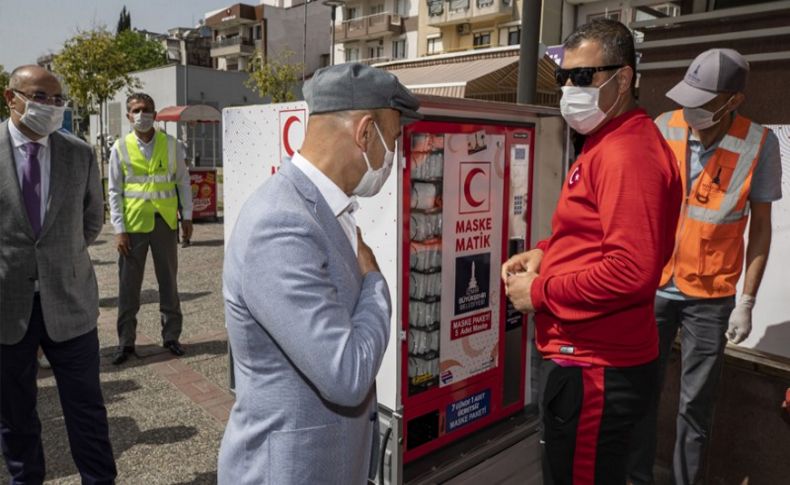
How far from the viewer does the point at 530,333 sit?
3654 mm

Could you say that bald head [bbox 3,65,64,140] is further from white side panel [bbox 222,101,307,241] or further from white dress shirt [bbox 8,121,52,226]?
white side panel [bbox 222,101,307,241]

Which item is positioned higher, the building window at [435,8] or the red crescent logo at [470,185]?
the building window at [435,8]

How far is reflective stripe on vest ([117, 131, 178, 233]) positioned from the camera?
5.19m

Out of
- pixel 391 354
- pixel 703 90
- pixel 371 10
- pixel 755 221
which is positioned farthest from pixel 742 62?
pixel 371 10

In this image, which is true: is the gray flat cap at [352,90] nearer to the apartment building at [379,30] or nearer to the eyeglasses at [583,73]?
the eyeglasses at [583,73]

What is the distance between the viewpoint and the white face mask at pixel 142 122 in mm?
5277

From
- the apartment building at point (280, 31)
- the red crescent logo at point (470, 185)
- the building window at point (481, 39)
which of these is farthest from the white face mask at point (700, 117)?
the apartment building at point (280, 31)

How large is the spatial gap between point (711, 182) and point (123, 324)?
4.63 meters

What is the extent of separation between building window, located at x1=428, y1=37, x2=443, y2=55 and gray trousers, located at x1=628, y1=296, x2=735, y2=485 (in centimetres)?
4179

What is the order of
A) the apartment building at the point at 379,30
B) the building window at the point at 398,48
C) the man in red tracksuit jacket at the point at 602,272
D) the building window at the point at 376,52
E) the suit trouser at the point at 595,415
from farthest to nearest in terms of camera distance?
the building window at the point at 376,52 → the building window at the point at 398,48 → the apartment building at the point at 379,30 → the suit trouser at the point at 595,415 → the man in red tracksuit jacket at the point at 602,272

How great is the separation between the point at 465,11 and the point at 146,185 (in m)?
37.2

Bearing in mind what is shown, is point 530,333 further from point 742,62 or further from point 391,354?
point 742,62

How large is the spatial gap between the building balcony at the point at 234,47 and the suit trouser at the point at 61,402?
57.0 m

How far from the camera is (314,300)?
128 cm
